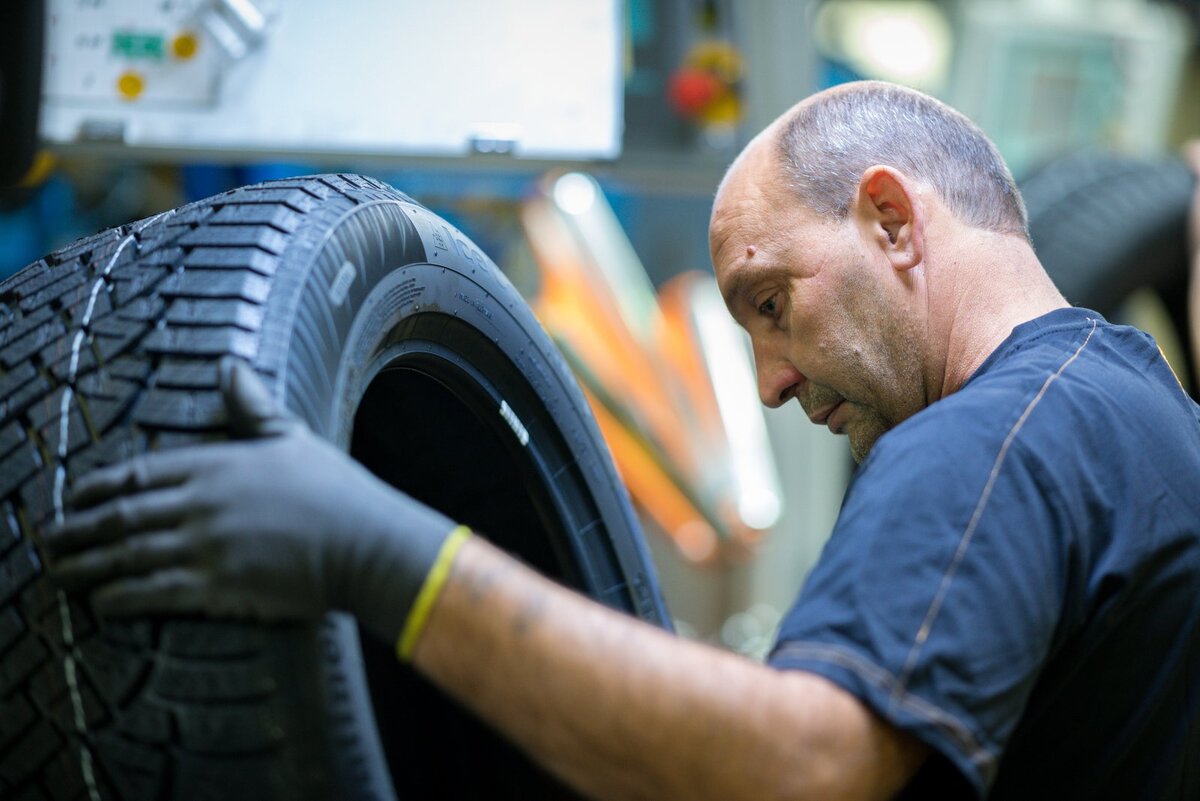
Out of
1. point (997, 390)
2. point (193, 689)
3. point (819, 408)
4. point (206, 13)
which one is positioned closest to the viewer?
point (193, 689)

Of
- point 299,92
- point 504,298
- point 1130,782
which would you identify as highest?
point 299,92

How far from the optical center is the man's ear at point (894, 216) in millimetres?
1127

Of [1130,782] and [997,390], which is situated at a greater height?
[997,390]

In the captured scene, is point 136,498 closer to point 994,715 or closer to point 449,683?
point 449,683

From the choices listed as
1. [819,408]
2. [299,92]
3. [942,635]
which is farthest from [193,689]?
[299,92]

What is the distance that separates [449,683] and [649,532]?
250 centimetres

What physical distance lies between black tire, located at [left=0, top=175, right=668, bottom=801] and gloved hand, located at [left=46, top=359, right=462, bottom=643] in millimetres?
26

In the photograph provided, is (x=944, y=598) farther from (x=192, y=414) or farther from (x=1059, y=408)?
(x=192, y=414)

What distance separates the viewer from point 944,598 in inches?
30.5

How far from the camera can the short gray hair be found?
116 centimetres

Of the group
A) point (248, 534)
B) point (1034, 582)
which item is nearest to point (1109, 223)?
point (1034, 582)

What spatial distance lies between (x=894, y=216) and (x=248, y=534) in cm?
71

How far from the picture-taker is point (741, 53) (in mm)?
2797

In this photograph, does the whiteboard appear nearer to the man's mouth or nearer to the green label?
the green label
